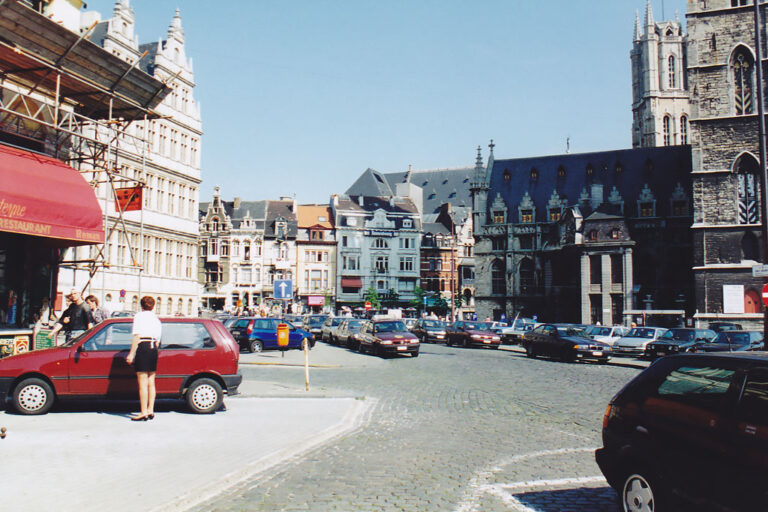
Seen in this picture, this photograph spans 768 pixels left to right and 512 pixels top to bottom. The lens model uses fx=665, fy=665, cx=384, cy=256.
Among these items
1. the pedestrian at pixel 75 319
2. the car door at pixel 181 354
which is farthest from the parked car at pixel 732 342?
the pedestrian at pixel 75 319

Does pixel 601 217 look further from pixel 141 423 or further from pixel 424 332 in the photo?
pixel 141 423

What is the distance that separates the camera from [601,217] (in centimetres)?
6025

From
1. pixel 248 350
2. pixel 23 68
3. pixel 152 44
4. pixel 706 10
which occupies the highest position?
pixel 706 10

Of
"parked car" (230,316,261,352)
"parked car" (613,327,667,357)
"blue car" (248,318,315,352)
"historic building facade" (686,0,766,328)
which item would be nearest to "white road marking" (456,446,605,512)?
"blue car" (248,318,315,352)

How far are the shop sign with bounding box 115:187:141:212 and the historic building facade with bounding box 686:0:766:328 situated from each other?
132 ft

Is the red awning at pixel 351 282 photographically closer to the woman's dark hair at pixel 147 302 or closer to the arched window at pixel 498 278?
the arched window at pixel 498 278

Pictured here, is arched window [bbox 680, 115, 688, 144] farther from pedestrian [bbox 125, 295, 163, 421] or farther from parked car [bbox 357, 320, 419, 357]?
pedestrian [bbox 125, 295, 163, 421]

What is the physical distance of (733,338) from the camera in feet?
88.0

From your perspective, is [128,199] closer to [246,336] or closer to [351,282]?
[246,336]

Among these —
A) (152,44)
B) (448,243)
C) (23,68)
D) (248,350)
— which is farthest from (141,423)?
(448,243)

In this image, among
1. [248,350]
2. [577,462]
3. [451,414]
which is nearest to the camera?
[577,462]

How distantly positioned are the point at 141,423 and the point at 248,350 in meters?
19.6

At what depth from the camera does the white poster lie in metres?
46.8

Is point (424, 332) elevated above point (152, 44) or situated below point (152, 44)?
below
